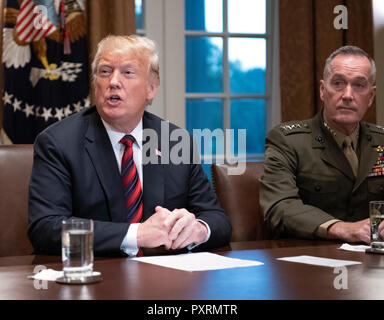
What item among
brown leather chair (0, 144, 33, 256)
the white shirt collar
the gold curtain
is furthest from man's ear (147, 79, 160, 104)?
the gold curtain

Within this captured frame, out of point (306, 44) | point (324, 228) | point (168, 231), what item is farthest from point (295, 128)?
point (306, 44)

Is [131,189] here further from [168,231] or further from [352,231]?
[352,231]

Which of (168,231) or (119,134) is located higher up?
(119,134)

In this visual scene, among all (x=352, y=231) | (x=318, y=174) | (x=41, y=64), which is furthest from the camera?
(x=41, y=64)

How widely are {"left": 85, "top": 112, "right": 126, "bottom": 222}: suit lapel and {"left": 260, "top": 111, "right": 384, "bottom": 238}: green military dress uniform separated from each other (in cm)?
63

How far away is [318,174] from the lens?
2533 millimetres

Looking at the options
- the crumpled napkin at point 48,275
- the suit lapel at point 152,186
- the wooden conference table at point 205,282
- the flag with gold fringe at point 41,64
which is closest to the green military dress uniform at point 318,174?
the suit lapel at point 152,186

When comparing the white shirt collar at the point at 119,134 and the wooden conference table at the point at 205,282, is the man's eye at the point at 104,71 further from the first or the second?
the wooden conference table at the point at 205,282

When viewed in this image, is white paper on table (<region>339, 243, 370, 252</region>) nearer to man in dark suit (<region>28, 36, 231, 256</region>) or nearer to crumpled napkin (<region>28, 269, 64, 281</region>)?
man in dark suit (<region>28, 36, 231, 256</region>)

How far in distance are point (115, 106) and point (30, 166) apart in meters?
0.36

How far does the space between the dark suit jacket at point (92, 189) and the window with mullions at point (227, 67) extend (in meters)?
1.73

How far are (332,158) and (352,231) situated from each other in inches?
23.7

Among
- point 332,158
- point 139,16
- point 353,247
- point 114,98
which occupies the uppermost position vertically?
point 139,16

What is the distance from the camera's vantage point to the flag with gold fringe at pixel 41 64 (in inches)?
127
